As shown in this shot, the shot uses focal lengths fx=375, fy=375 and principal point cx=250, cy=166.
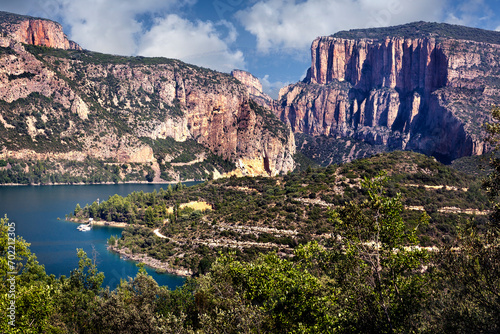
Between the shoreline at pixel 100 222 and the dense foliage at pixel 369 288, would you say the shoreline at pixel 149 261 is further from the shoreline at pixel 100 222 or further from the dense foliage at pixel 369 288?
the dense foliage at pixel 369 288

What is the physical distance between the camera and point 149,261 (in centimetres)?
5891

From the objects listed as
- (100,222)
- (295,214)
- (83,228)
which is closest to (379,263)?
(295,214)

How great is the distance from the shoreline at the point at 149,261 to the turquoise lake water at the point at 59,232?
3.13 ft

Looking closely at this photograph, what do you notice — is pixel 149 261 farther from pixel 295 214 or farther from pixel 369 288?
pixel 369 288

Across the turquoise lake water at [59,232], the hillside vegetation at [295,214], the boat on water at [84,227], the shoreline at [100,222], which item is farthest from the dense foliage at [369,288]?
the shoreline at [100,222]

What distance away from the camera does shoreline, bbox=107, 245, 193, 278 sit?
5428 centimetres

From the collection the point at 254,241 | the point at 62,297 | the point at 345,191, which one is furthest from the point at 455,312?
the point at 345,191

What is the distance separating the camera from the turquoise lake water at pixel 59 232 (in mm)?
55144

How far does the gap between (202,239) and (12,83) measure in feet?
478

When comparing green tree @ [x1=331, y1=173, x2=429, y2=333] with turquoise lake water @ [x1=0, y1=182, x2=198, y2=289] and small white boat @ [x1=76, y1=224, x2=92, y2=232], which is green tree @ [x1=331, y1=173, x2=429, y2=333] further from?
small white boat @ [x1=76, y1=224, x2=92, y2=232]

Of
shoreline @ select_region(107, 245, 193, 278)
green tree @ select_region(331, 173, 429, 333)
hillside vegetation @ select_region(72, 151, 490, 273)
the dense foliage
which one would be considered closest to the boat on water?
hillside vegetation @ select_region(72, 151, 490, 273)

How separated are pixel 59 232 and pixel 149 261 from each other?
29893 millimetres

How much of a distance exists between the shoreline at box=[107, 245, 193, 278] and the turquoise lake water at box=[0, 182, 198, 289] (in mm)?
953

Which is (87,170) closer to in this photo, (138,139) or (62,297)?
(138,139)
